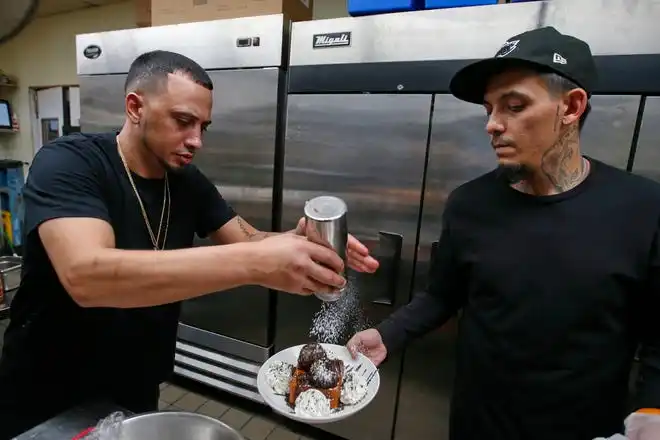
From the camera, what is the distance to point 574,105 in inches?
34.9

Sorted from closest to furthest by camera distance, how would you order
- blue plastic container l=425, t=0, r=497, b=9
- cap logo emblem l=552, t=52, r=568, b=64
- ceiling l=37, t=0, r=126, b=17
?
cap logo emblem l=552, t=52, r=568, b=64 < blue plastic container l=425, t=0, r=497, b=9 < ceiling l=37, t=0, r=126, b=17

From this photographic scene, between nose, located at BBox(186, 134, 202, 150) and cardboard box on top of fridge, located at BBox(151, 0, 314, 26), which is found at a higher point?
cardboard box on top of fridge, located at BBox(151, 0, 314, 26)

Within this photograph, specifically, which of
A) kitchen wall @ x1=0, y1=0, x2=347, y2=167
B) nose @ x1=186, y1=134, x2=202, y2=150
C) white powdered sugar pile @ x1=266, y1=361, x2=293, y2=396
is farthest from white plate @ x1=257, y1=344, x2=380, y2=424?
kitchen wall @ x1=0, y1=0, x2=347, y2=167

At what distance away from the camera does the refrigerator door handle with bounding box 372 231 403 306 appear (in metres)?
1.62

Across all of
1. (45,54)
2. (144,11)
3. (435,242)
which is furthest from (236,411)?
(45,54)

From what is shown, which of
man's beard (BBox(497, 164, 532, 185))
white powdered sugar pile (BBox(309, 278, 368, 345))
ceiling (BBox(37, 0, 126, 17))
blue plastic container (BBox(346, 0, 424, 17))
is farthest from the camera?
ceiling (BBox(37, 0, 126, 17))

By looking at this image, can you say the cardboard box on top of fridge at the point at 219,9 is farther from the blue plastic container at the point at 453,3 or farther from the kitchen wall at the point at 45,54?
the kitchen wall at the point at 45,54

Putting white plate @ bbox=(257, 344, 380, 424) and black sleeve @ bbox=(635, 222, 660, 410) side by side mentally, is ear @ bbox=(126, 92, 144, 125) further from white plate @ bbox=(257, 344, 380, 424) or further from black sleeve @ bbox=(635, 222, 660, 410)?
black sleeve @ bbox=(635, 222, 660, 410)

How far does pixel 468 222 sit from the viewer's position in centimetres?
105

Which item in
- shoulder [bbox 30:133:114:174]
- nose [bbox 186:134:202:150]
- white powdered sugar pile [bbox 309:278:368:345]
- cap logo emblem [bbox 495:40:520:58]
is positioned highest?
cap logo emblem [bbox 495:40:520:58]

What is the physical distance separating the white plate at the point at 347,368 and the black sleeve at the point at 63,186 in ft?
1.94

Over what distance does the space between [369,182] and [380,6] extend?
0.75 meters

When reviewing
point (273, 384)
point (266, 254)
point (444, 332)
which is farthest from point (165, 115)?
point (444, 332)

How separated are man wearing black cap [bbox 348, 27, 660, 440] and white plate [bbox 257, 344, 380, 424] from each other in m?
0.28
